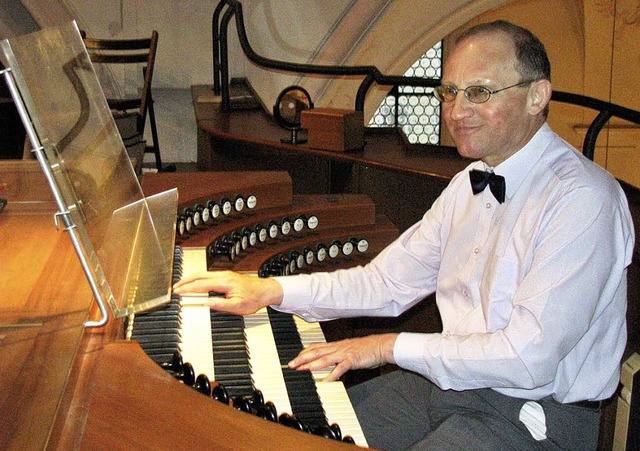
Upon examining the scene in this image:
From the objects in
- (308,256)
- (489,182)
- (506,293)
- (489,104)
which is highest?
(489,104)

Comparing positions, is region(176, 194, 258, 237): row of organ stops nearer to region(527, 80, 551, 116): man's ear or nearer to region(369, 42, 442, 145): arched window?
region(527, 80, 551, 116): man's ear

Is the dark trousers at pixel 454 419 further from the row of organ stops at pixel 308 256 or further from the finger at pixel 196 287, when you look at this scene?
the row of organ stops at pixel 308 256

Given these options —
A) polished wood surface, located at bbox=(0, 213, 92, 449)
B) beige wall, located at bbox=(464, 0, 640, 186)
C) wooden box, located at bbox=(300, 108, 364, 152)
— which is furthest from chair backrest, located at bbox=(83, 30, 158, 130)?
polished wood surface, located at bbox=(0, 213, 92, 449)

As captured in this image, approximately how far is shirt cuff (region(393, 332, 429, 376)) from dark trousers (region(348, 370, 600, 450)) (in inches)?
5.2

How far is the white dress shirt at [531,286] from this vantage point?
177 centimetres

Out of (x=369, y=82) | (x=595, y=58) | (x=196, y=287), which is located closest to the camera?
(x=196, y=287)

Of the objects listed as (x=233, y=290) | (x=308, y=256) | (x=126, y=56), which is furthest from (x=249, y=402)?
(x=126, y=56)

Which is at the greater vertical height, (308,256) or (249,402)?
(249,402)

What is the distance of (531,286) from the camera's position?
180 centimetres

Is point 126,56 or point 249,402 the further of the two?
point 126,56

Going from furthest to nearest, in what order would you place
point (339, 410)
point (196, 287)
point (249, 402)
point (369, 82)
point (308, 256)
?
point (369, 82) < point (308, 256) < point (196, 287) < point (339, 410) < point (249, 402)

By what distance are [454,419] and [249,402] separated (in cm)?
49

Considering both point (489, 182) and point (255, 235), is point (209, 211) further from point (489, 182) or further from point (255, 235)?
point (489, 182)

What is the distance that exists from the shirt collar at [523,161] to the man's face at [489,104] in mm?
16
